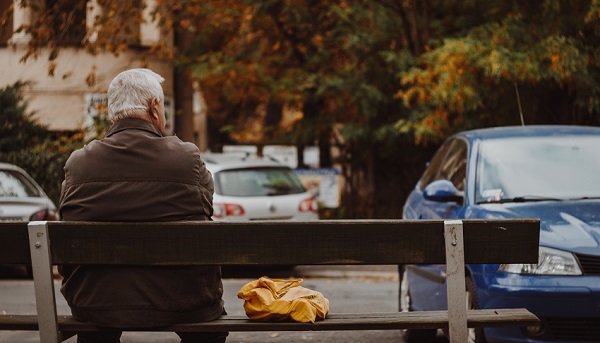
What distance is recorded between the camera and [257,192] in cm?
1426

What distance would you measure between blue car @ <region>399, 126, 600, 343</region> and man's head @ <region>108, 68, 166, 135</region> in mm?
2556

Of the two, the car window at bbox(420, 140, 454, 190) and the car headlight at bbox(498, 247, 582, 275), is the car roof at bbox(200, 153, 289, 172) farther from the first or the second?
the car headlight at bbox(498, 247, 582, 275)

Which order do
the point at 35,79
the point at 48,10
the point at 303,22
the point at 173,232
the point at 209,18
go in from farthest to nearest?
1. the point at 35,79
2. the point at 209,18
3. the point at 303,22
4. the point at 48,10
5. the point at 173,232

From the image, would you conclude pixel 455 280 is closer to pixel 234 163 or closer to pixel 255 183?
pixel 255 183

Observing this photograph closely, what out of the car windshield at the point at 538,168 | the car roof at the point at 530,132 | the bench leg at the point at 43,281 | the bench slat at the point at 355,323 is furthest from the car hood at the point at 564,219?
the bench leg at the point at 43,281

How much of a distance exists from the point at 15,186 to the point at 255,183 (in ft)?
10.8

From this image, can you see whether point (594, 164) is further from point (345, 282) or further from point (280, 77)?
point (280, 77)

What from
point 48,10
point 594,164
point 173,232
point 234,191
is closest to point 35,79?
point 48,10

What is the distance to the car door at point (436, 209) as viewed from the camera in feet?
23.6

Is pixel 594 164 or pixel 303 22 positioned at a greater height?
pixel 303 22

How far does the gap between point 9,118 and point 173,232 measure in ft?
57.9

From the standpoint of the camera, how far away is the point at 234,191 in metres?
14.1

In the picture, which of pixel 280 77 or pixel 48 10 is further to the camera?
pixel 280 77

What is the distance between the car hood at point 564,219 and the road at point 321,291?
1939mm
